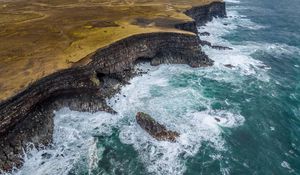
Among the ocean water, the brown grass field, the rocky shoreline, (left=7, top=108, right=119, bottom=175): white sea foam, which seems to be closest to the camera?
(left=7, top=108, right=119, bottom=175): white sea foam

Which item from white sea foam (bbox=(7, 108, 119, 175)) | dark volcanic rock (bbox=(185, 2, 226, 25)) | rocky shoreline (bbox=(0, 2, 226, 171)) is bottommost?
white sea foam (bbox=(7, 108, 119, 175))

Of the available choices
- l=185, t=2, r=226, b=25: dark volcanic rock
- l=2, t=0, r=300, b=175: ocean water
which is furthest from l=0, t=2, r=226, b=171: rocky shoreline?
l=185, t=2, r=226, b=25: dark volcanic rock

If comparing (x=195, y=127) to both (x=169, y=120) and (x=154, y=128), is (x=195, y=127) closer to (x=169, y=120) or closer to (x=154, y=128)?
(x=169, y=120)

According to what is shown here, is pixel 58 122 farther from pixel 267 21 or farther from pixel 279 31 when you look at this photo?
pixel 267 21

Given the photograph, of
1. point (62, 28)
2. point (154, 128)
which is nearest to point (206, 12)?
point (62, 28)

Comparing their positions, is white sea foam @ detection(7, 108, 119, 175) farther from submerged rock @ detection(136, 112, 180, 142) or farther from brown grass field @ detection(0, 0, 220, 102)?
brown grass field @ detection(0, 0, 220, 102)
